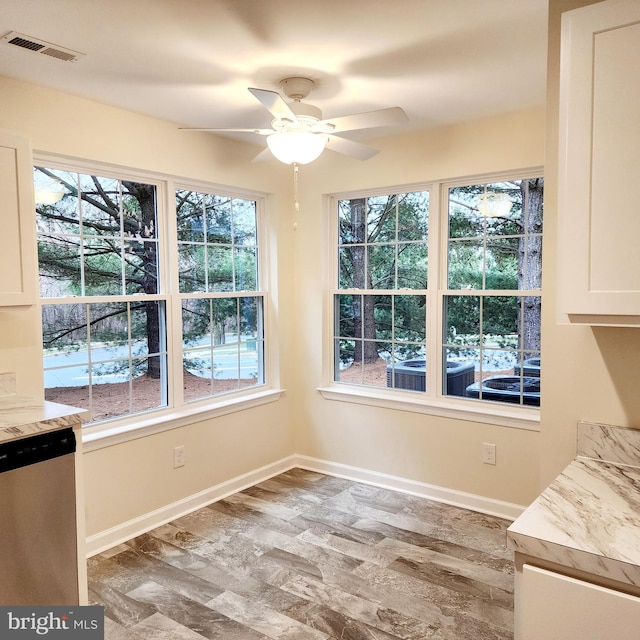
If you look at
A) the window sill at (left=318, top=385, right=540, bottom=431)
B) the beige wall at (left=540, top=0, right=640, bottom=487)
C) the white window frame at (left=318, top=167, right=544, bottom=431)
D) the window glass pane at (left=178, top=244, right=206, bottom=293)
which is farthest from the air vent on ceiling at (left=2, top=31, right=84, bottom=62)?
the window sill at (left=318, top=385, right=540, bottom=431)

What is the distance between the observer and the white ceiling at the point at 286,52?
2016mm

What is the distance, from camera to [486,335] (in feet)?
11.7

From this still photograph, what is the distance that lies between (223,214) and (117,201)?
2.80 feet

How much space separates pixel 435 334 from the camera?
3746 millimetres

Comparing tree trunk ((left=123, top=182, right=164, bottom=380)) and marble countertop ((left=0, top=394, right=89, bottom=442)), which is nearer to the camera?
marble countertop ((left=0, top=394, right=89, bottom=442))

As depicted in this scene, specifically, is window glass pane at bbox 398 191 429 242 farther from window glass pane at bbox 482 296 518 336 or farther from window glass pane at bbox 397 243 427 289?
window glass pane at bbox 482 296 518 336

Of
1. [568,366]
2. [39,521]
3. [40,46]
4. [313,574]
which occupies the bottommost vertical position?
[313,574]

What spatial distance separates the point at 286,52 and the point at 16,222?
1396 mm

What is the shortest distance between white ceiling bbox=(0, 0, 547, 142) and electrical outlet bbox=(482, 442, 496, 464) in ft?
6.80

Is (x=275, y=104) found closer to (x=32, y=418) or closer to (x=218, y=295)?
(x=32, y=418)

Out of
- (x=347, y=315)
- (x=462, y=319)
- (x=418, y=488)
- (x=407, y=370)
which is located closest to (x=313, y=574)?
(x=418, y=488)

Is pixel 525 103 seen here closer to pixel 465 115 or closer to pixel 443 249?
pixel 465 115

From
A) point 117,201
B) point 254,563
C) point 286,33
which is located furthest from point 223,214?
point 254,563

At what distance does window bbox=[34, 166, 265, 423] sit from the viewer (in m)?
3.00
